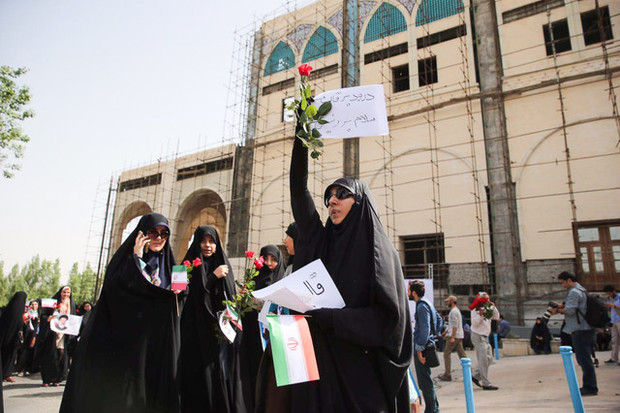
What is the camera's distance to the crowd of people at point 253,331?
1.57m

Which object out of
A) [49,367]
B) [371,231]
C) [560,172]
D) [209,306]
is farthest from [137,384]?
[560,172]

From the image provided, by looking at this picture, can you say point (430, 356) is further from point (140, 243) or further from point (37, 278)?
point (37, 278)

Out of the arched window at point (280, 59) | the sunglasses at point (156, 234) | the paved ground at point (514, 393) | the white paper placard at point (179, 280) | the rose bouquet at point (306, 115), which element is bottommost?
the paved ground at point (514, 393)

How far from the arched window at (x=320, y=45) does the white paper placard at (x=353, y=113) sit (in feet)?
50.9

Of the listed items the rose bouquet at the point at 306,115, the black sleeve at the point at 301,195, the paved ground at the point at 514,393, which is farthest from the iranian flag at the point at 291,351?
the paved ground at the point at 514,393

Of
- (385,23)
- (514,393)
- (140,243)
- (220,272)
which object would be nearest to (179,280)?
(140,243)

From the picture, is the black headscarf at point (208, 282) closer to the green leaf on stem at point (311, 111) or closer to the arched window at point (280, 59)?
the green leaf on stem at point (311, 111)

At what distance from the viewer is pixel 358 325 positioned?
1.52 metres

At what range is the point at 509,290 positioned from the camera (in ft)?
37.0

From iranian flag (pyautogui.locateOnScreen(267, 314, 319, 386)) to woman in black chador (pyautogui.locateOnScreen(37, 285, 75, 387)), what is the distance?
652 cm

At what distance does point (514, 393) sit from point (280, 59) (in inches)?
654

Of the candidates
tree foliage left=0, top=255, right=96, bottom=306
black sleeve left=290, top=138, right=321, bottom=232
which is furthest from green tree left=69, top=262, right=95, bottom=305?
black sleeve left=290, top=138, right=321, bottom=232

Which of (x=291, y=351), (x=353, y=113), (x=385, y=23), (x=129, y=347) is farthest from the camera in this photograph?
(x=385, y=23)

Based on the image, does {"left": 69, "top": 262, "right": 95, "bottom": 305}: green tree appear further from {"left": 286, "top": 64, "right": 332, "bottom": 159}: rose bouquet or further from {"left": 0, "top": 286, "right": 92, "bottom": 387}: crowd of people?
{"left": 286, "top": 64, "right": 332, "bottom": 159}: rose bouquet
